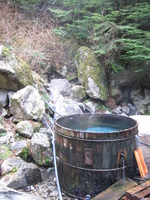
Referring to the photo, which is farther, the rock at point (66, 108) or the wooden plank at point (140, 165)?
the rock at point (66, 108)

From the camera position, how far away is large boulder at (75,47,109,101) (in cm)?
698

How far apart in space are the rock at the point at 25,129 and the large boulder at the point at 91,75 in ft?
10.5

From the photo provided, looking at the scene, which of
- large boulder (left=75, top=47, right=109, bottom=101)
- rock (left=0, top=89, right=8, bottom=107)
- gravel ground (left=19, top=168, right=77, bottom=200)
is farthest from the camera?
large boulder (left=75, top=47, right=109, bottom=101)

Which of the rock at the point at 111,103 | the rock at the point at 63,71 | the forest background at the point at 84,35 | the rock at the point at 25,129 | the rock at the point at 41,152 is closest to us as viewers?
the rock at the point at 41,152

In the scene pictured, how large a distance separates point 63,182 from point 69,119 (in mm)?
1311

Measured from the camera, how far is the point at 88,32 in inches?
315

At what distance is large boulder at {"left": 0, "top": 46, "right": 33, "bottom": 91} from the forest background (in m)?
1.37

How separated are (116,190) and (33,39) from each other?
6.25 m

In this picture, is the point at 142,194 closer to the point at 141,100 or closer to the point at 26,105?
the point at 26,105

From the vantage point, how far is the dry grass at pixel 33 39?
6.60 meters

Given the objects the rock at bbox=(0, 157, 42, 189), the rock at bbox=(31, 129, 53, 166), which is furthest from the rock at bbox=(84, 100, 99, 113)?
the rock at bbox=(0, 157, 42, 189)

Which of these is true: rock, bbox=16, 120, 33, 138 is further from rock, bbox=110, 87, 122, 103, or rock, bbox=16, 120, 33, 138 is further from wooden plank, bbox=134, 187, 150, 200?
rock, bbox=110, 87, 122, 103

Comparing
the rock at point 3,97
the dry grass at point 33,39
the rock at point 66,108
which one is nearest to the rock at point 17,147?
the rock at point 3,97

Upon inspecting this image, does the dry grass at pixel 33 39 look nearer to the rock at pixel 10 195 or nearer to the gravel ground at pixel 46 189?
the gravel ground at pixel 46 189
